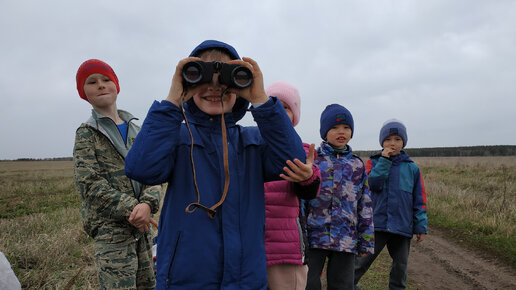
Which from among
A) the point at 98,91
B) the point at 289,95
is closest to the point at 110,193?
the point at 98,91

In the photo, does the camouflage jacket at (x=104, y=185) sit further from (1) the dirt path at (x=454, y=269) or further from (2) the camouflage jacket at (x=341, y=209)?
(1) the dirt path at (x=454, y=269)

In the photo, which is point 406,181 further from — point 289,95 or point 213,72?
point 213,72

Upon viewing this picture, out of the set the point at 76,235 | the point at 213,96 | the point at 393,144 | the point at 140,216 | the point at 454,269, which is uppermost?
the point at 213,96

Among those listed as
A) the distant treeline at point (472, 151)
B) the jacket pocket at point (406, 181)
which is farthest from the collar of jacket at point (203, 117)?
the distant treeline at point (472, 151)

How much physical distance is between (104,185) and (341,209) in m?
1.99

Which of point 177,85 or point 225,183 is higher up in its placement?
point 177,85

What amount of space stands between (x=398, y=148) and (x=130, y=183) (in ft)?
10.3

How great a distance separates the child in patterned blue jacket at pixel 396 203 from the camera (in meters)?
3.60

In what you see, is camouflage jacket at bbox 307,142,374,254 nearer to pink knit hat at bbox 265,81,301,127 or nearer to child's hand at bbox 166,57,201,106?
pink knit hat at bbox 265,81,301,127

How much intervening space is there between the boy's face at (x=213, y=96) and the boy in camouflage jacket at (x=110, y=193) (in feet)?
3.03

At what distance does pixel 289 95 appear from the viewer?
2588mm

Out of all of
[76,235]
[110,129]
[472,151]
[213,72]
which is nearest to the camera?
[213,72]

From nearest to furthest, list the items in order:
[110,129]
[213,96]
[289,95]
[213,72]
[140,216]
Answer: [213,72] → [213,96] → [140,216] → [110,129] → [289,95]

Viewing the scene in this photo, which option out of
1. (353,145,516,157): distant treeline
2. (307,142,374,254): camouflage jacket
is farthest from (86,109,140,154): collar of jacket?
(353,145,516,157): distant treeline
